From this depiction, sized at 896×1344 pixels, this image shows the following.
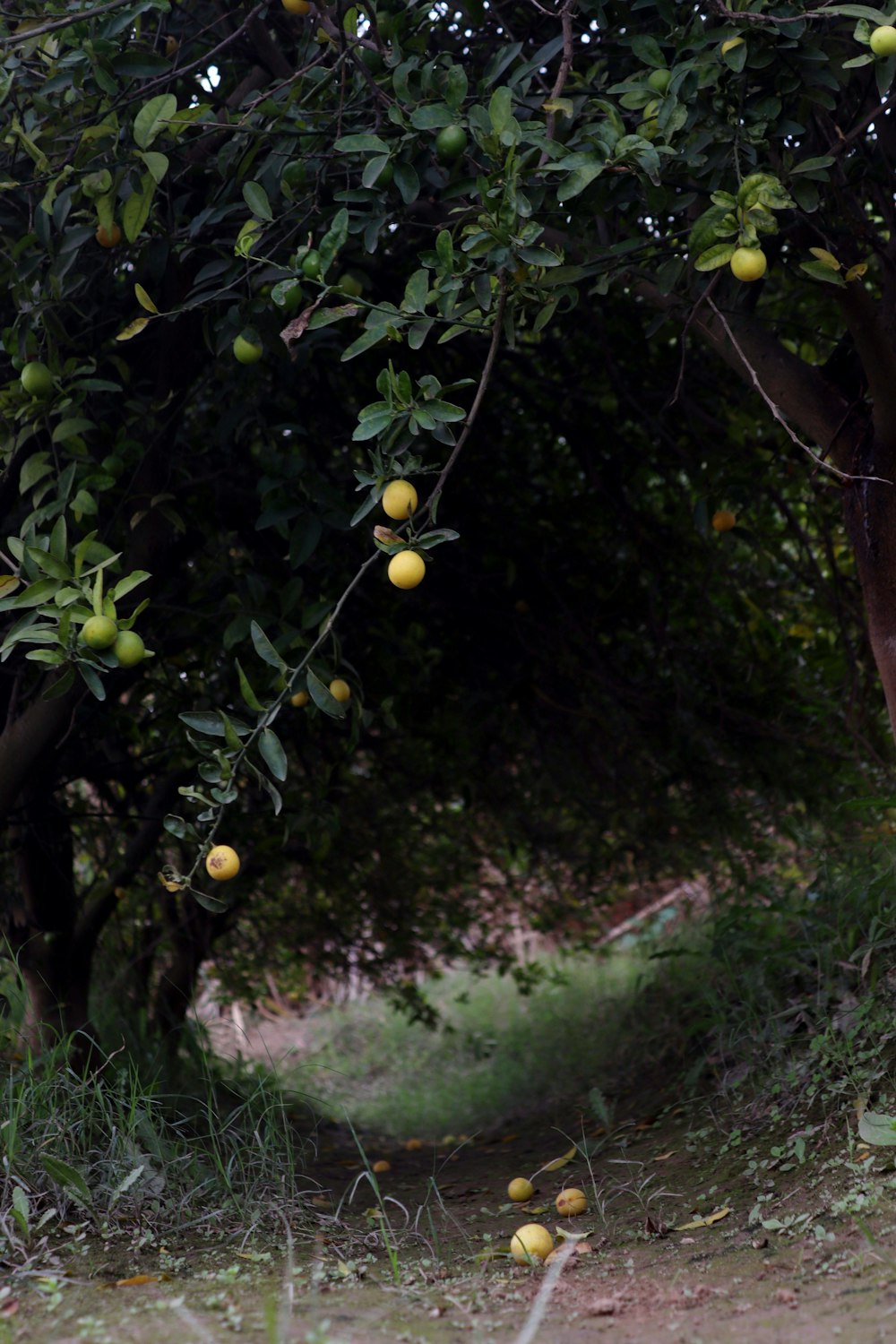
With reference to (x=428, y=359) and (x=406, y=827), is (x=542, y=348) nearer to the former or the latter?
(x=428, y=359)

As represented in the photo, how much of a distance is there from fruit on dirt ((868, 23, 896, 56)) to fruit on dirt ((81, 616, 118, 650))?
5.16 ft

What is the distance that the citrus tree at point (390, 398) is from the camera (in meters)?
2.09

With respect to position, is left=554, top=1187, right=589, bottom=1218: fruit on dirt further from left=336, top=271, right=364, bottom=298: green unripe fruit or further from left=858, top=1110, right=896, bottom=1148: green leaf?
left=336, top=271, right=364, bottom=298: green unripe fruit

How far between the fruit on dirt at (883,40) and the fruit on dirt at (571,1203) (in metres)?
2.25

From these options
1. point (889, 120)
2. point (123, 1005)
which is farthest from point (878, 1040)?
point (123, 1005)

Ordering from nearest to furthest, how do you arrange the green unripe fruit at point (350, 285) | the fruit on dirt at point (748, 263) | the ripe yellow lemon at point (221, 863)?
the fruit on dirt at point (748, 263), the ripe yellow lemon at point (221, 863), the green unripe fruit at point (350, 285)

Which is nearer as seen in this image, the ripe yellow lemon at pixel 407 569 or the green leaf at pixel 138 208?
the ripe yellow lemon at pixel 407 569

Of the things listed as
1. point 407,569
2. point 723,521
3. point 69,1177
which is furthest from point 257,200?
point 69,1177

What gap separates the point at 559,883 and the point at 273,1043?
334cm

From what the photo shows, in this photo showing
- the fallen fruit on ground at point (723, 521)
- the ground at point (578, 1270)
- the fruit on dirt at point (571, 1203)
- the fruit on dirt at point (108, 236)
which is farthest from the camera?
the fallen fruit on ground at point (723, 521)

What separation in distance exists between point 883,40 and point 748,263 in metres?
0.38

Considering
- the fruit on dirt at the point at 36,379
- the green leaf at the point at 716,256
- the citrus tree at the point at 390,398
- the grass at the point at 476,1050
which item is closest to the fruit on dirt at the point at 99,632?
the citrus tree at the point at 390,398

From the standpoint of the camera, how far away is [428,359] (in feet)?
11.5

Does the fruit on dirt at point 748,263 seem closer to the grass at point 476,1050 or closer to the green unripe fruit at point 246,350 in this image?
the green unripe fruit at point 246,350
